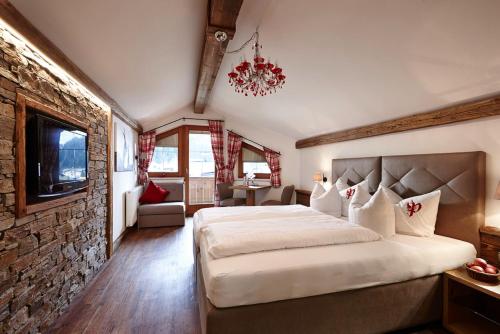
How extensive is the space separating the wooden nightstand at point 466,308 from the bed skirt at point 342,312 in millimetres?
63

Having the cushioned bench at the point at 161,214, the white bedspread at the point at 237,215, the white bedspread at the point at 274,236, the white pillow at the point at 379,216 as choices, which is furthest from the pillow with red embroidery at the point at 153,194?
the white pillow at the point at 379,216

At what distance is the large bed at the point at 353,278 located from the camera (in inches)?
56.5

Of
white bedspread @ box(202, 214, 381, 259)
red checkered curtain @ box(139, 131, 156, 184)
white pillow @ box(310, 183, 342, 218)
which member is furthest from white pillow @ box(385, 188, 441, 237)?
red checkered curtain @ box(139, 131, 156, 184)

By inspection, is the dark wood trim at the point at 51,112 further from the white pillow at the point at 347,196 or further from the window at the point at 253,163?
the window at the point at 253,163

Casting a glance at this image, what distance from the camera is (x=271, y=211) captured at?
2.93 meters

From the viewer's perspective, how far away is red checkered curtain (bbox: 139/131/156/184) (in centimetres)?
527

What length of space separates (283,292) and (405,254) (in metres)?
1.06

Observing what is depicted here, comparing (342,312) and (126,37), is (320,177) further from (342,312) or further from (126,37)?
(126,37)

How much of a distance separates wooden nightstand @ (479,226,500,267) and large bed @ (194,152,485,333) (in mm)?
58

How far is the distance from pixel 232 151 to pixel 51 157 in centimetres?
410

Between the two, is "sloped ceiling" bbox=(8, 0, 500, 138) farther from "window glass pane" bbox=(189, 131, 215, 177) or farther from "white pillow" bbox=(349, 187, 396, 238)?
"window glass pane" bbox=(189, 131, 215, 177)

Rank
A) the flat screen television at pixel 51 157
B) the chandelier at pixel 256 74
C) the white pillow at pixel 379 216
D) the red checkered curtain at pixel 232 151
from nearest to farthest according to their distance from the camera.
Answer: the flat screen television at pixel 51 157, the chandelier at pixel 256 74, the white pillow at pixel 379 216, the red checkered curtain at pixel 232 151

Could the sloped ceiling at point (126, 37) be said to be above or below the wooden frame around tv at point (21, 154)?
above

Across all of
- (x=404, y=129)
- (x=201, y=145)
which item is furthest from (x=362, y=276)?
(x=201, y=145)
